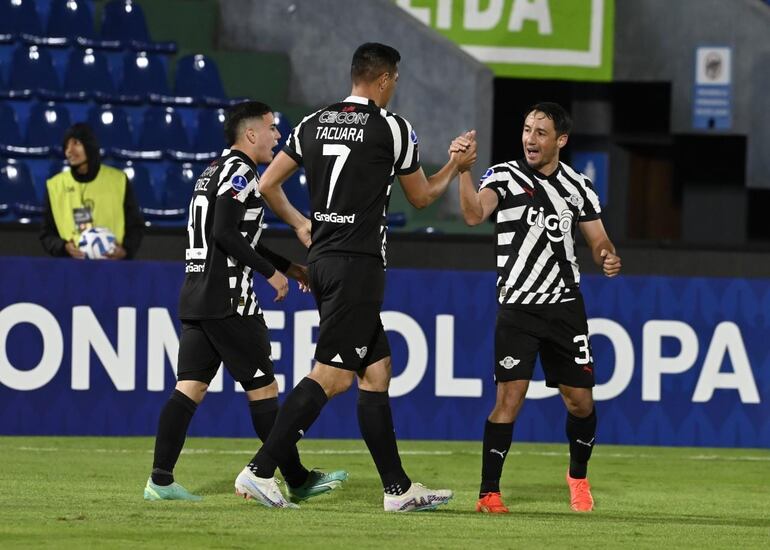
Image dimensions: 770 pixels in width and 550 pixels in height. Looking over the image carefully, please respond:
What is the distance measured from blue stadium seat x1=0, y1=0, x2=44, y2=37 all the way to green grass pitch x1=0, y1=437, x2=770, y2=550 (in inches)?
225

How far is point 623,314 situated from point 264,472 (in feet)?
14.2

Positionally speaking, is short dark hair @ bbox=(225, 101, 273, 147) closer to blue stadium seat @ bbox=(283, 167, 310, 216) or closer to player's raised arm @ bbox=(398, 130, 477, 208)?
player's raised arm @ bbox=(398, 130, 477, 208)

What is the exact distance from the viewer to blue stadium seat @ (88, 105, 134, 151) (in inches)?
541

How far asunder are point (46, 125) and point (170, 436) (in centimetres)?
701

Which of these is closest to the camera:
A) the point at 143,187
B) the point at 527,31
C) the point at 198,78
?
the point at 143,187

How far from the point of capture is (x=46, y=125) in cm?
1372

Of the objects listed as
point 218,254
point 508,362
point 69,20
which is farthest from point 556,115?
point 69,20

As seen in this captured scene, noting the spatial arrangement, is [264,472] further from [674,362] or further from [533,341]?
[674,362]

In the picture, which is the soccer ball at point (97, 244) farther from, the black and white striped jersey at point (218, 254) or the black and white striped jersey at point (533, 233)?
the black and white striped jersey at point (533, 233)

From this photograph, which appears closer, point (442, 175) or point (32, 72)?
point (442, 175)

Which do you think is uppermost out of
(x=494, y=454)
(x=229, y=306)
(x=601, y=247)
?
(x=601, y=247)

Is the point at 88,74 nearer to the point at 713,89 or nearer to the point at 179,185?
the point at 179,185

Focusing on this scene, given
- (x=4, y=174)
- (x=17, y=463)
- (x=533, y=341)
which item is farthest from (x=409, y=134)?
(x=4, y=174)

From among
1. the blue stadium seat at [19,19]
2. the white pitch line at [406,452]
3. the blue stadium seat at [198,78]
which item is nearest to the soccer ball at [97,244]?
the white pitch line at [406,452]
